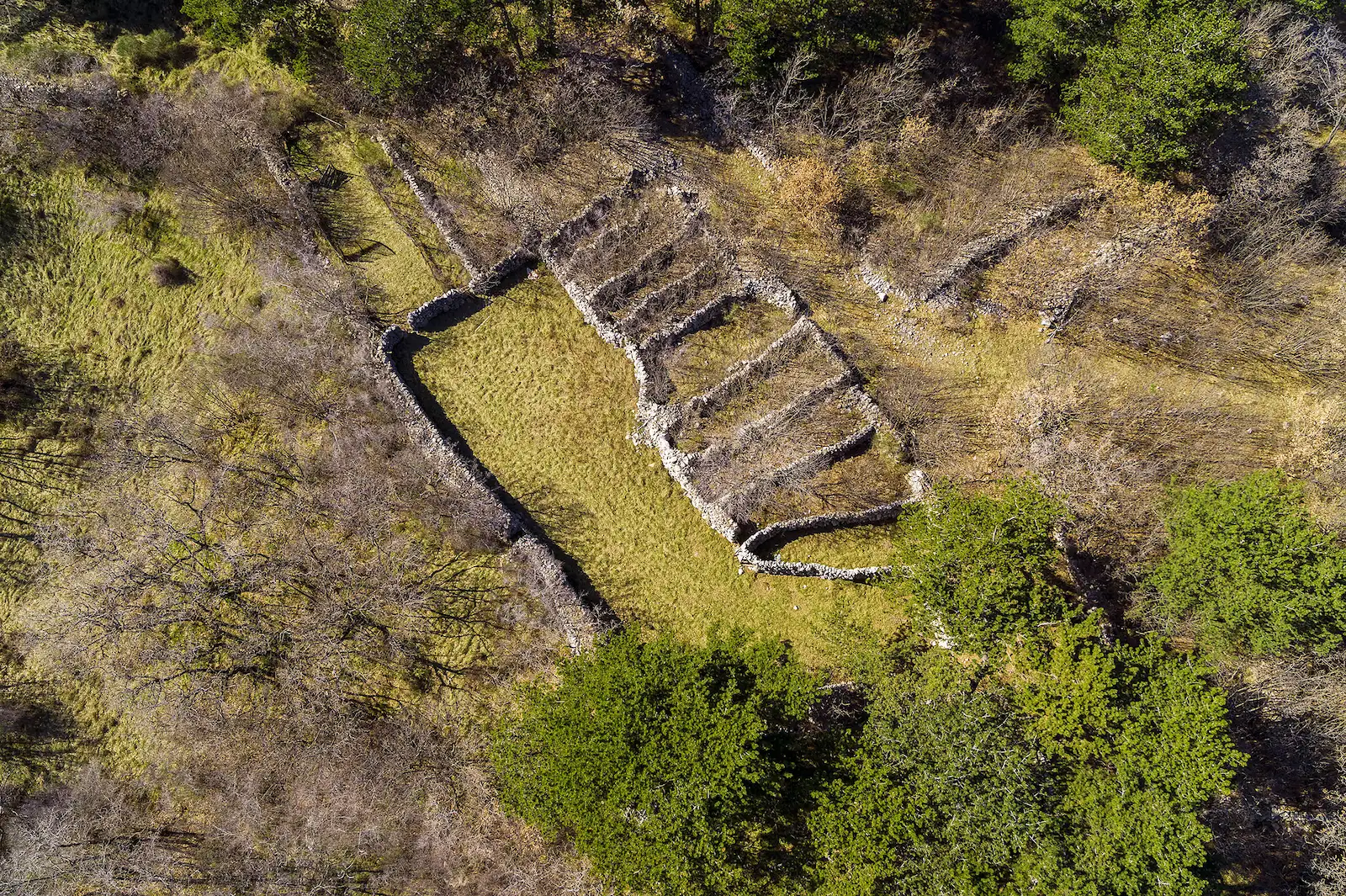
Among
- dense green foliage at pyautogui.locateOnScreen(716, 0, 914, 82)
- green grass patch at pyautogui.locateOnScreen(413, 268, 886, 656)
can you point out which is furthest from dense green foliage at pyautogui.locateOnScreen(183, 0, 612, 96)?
green grass patch at pyautogui.locateOnScreen(413, 268, 886, 656)

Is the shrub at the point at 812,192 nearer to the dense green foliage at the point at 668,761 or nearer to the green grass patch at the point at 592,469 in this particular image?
the green grass patch at the point at 592,469

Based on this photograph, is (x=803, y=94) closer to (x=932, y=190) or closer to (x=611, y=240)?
(x=932, y=190)

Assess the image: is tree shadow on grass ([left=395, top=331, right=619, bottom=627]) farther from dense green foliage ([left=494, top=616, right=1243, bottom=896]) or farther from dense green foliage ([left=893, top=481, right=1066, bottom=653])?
dense green foliage ([left=893, top=481, right=1066, bottom=653])

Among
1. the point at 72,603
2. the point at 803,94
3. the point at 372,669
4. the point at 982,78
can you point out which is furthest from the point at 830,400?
the point at 72,603

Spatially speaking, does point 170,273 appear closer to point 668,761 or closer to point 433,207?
point 433,207

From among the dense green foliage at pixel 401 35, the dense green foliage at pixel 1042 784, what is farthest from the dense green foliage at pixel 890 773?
the dense green foliage at pixel 401 35

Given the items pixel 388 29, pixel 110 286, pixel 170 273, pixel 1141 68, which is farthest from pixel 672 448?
pixel 110 286
